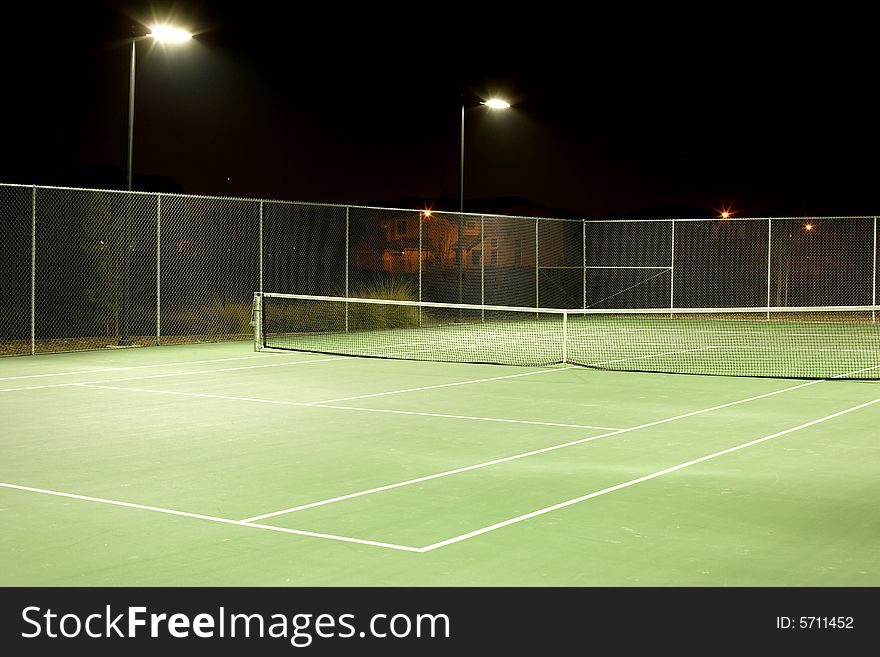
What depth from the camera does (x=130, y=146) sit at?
20.5 metres

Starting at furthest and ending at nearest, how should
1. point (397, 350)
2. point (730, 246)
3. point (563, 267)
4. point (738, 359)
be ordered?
point (730, 246) < point (563, 267) < point (397, 350) < point (738, 359)

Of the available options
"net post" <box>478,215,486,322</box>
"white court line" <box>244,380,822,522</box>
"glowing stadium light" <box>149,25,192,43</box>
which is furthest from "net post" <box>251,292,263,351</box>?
"white court line" <box>244,380,822,522</box>

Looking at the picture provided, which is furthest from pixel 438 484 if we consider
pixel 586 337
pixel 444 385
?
pixel 586 337

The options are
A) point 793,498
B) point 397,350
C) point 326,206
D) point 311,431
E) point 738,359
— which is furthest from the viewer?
point 326,206

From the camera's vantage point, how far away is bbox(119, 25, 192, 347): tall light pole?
19.8 m

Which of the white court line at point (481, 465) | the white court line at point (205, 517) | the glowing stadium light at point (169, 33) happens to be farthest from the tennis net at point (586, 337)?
the white court line at point (205, 517)

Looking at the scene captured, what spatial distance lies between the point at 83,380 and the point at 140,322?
663 centimetres

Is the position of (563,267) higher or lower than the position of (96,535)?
higher

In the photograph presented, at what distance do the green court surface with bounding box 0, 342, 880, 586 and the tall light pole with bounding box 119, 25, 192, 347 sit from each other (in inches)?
244

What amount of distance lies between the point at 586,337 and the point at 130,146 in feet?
32.5

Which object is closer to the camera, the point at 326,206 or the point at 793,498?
the point at 793,498
